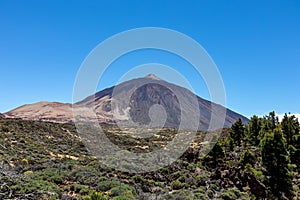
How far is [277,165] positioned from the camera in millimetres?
19531

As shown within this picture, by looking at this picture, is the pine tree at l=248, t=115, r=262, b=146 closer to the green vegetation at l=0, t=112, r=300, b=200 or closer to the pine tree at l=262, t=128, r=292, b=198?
the green vegetation at l=0, t=112, r=300, b=200

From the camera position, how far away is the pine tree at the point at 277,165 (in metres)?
19.0

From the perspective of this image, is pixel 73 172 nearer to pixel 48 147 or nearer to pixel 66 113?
pixel 48 147

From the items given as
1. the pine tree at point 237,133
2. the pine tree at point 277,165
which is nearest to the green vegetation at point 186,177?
the pine tree at point 277,165

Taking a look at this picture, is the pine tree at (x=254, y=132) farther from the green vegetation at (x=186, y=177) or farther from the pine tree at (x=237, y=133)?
the green vegetation at (x=186, y=177)

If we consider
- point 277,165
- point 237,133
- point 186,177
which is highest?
point 237,133

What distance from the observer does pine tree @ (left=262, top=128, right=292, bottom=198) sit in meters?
19.0

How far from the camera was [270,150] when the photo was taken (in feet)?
65.9

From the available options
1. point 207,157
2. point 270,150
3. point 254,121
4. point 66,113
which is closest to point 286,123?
point 254,121

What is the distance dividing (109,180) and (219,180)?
25.7 feet

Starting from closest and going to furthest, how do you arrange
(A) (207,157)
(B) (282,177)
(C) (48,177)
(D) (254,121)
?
(C) (48,177), (B) (282,177), (A) (207,157), (D) (254,121)

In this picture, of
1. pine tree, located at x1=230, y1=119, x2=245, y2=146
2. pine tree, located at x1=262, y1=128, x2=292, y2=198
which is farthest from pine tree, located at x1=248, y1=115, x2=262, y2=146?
pine tree, located at x1=262, y1=128, x2=292, y2=198

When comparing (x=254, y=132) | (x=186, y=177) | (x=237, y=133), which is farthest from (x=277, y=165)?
Answer: (x=237, y=133)

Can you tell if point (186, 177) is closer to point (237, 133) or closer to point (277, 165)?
point (277, 165)
